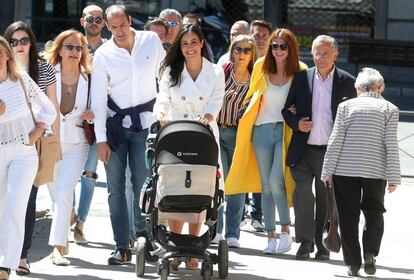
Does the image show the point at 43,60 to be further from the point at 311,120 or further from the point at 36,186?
the point at 311,120

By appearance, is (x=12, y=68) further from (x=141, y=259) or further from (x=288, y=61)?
(x=288, y=61)

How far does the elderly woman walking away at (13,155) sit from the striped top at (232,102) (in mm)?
2513

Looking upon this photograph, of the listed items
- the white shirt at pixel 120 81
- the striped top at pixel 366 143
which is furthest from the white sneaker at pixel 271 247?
the white shirt at pixel 120 81

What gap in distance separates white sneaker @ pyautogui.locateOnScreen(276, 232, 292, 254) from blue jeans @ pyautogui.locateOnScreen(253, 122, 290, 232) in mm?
106

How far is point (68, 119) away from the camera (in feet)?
32.4

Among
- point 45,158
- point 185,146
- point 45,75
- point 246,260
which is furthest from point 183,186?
point 246,260

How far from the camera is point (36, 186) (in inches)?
361

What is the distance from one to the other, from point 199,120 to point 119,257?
138 centimetres

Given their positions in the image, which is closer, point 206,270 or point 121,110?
point 206,270

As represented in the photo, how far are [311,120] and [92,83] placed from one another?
1912 mm

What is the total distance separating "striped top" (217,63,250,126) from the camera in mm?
10906

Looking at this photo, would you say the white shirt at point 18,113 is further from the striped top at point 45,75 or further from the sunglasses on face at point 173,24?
the sunglasses on face at point 173,24

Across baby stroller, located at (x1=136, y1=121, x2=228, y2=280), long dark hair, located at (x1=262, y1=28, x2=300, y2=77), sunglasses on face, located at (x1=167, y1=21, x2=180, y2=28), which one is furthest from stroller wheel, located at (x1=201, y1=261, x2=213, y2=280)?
sunglasses on face, located at (x1=167, y1=21, x2=180, y2=28)

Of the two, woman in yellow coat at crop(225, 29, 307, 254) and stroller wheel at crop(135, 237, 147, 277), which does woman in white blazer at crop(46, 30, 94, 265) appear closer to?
stroller wheel at crop(135, 237, 147, 277)
